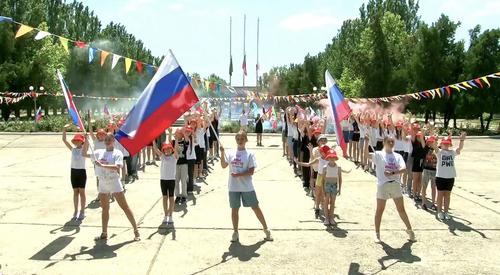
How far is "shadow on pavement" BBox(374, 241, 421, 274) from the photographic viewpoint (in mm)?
6309

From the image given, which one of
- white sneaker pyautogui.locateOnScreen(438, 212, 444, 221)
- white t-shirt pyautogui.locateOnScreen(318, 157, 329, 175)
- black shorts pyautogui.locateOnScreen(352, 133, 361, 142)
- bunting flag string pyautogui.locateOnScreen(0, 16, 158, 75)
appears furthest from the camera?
black shorts pyautogui.locateOnScreen(352, 133, 361, 142)

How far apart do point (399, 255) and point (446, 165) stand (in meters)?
2.42

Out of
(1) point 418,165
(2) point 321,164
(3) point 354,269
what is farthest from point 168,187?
(1) point 418,165

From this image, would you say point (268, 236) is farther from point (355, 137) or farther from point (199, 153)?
point (355, 137)

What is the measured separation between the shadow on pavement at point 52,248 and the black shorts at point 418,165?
251 inches

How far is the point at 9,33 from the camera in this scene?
39.0m

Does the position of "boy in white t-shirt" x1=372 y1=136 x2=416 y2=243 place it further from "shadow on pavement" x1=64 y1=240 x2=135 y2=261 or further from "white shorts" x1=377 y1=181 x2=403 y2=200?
"shadow on pavement" x1=64 y1=240 x2=135 y2=261

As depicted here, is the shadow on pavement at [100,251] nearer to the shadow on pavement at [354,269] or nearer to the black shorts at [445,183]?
the shadow on pavement at [354,269]

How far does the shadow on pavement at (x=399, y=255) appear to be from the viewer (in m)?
6.31

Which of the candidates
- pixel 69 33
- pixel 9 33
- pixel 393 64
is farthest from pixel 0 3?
pixel 393 64

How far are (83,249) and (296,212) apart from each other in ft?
12.7

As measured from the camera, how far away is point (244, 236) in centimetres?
740

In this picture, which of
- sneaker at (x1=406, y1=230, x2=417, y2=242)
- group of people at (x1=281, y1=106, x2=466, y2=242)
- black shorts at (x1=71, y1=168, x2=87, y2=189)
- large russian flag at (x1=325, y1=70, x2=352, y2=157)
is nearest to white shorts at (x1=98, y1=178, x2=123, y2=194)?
black shorts at (x1=71, y1=168, x2=87, y2=189)

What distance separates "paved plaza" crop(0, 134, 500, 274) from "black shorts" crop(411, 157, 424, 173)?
696 mm
